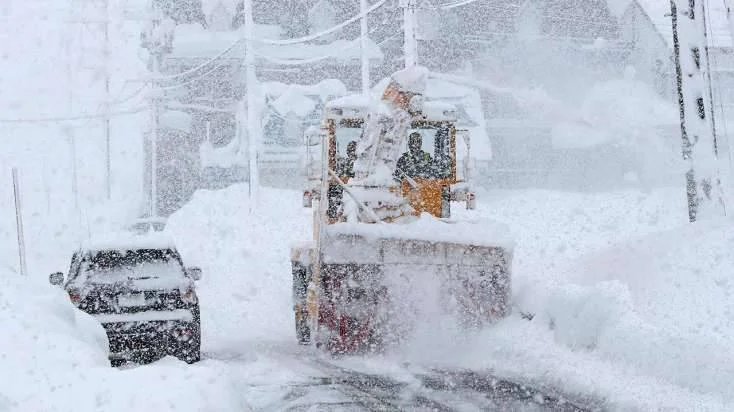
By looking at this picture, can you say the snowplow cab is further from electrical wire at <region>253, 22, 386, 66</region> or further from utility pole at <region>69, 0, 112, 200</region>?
utility pole at <region>69, 0, 112, 200</region>

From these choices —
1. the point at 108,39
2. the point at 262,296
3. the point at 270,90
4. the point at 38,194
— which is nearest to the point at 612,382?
the point at 262,296

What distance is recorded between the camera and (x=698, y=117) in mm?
15117

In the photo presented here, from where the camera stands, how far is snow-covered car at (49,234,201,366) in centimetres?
1104

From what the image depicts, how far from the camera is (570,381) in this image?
9359 mm

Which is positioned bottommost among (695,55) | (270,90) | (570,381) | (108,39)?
(570,381)

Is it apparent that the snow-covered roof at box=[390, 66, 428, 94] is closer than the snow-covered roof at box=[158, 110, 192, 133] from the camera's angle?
Yes

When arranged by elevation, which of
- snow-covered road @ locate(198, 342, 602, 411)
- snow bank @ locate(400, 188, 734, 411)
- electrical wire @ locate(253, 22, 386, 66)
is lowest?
snow-covered road @ locate(198, 342, 602, 411)

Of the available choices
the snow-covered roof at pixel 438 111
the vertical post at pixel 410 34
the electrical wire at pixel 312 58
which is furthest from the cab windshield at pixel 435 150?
the electrical wire at pixel 312 58

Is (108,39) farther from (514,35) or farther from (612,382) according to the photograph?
(612,382)

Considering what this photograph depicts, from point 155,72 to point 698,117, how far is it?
36.6 metres

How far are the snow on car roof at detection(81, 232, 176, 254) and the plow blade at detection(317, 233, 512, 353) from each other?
Result: 1741mm

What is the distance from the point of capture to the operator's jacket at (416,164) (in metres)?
13.7

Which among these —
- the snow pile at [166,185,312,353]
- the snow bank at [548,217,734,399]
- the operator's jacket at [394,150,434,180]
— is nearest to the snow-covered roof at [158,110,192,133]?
the snow pile at [166,185,312,353]

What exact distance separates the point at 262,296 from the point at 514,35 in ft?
96.1
